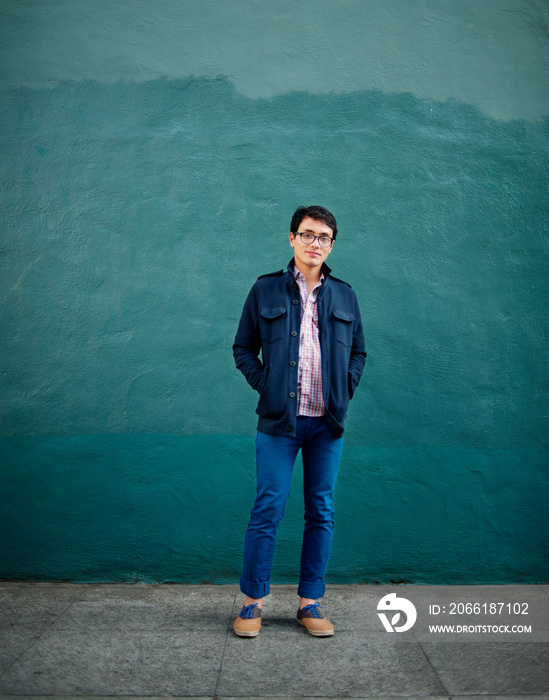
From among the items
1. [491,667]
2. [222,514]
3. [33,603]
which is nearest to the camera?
[491,667]

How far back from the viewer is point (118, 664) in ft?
8.51

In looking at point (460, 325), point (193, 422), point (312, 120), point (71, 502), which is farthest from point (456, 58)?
point (71, 502)

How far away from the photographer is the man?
2.89 m

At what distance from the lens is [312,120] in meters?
3.71

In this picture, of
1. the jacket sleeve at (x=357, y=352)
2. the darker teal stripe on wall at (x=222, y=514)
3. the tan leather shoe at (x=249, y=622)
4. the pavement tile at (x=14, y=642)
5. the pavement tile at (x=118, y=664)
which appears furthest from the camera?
the darker teal stripe on wall at (x=222, y=514)

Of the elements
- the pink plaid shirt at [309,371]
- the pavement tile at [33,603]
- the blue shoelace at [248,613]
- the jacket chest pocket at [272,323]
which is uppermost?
the jacket chest pocket at [272,323]

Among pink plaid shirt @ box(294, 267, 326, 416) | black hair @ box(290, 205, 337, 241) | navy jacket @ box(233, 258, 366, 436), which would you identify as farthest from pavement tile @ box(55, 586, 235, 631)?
black hair @ box(290, 205, 337, 241)

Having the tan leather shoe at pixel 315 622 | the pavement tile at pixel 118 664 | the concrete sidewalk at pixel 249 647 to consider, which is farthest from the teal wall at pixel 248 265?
the pavement tile at pixel 118 664

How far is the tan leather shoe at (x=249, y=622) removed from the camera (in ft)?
9.38

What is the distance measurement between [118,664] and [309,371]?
Result: 151 centimetres

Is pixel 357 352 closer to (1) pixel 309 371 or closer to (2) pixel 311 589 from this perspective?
(1) pixel 309 371

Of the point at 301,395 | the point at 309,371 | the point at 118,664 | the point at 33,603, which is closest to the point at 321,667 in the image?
the point at 118,664

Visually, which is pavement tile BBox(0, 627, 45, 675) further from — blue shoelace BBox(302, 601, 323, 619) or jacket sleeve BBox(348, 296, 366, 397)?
jacket sleeve BBox(348, 296, 366, 397)

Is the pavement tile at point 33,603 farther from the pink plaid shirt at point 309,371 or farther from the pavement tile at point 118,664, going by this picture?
the pink plaid shirt at point 309,371
